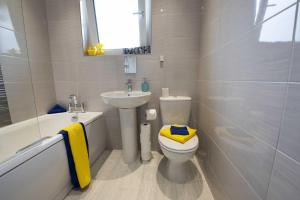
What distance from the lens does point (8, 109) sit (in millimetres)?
1242

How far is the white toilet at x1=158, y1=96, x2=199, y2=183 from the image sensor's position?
3.50 feet

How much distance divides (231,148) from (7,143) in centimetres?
179

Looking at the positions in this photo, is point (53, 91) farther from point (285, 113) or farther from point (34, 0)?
point (285, 113)

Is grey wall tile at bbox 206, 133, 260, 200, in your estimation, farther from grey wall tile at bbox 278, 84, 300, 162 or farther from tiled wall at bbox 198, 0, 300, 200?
grey wall tile at bbox 278, 84, 300, 162

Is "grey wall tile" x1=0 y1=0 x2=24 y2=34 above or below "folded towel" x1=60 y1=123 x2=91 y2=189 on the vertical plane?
above

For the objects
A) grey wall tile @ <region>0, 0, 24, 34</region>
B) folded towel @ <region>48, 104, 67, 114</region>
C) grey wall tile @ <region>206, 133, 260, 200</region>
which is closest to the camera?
grey wall tile @ <region>206, 133, 260, 200</region>

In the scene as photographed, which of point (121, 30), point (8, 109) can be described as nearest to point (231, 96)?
point (121, 30)

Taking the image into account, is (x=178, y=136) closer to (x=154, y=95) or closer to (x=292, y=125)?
(x=154, y=95)

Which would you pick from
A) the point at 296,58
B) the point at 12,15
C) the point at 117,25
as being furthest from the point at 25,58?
the point at 296,58

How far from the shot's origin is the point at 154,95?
1.68 m

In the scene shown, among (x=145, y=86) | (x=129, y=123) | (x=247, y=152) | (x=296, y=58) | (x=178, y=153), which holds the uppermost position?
(x=296, y=58)

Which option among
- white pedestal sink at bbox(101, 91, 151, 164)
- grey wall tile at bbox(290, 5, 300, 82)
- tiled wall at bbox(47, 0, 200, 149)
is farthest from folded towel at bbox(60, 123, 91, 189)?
grey wall tile at bbox(290, 5, 300, 82)

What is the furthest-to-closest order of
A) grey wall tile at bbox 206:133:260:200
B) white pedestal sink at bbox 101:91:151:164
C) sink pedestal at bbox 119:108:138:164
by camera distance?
sink pedestal at bbox 119:108:138:164 < white pedestal sink at bbox 101:91:151:164 < grey wall tile at bbox 206:133:260:200

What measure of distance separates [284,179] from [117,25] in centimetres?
211
